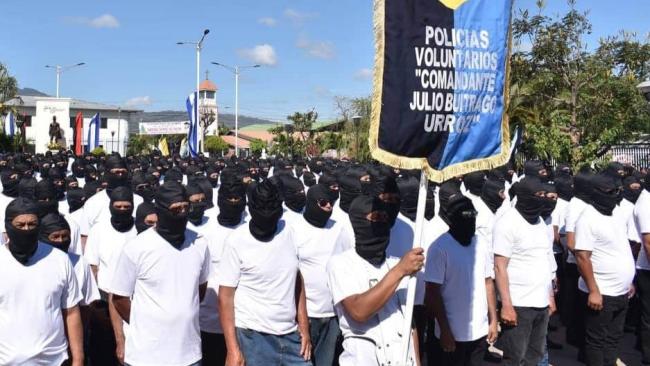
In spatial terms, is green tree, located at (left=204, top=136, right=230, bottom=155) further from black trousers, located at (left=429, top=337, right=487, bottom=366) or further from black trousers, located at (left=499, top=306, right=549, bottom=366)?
black trousers, located at (left=429, top=337, right=487, bottom=366)

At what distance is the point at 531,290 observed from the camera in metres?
4.88

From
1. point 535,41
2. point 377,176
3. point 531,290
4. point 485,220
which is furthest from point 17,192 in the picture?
point 535,41

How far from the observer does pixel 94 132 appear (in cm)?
2570

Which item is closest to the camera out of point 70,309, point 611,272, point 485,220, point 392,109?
point 392,109

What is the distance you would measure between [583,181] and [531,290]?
4.76 ft

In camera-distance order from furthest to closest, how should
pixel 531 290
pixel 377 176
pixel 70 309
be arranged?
pixel 377 176 < pixel 531 290 < pixel 70 309

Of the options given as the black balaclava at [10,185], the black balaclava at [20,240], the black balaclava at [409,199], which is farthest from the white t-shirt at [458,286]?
the black balaclava at [10,185]

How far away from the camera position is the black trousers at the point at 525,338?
15.7ft

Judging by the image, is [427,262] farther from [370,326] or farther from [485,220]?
[485,220]

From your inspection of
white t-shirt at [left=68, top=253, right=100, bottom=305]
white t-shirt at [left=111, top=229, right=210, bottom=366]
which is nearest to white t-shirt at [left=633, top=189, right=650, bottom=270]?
white t-shirt at [left=111, top=229, right=210, bottom=366]

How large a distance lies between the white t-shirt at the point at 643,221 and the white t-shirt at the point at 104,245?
4487mm

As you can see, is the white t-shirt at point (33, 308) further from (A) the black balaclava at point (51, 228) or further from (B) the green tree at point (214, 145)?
(B) the green tree at point (214, 145)

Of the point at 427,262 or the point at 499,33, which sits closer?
the point at 499,33

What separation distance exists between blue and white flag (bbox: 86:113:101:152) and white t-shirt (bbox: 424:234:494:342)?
75.3 ft
